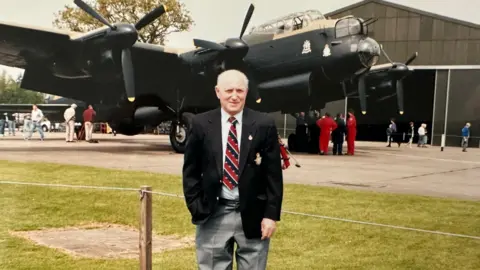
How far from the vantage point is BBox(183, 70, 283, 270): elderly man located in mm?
2787

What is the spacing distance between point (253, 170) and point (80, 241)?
3.27 m

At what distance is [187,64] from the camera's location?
12102 millimetres

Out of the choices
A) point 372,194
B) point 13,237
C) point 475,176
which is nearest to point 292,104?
point 372,194

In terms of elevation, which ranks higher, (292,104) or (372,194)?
(292,104)

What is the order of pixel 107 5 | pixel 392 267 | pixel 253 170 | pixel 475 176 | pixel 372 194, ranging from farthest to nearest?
pixel 475 176 < pixel 107 5 < pixel 372 194 < pixel 392 267 < pixel 253 170

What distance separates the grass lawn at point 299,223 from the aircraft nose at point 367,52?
4.64 meters

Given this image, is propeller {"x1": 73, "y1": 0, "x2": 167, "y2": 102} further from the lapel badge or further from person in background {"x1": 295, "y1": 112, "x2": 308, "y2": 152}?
the lapel badge

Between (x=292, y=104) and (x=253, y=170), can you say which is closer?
(x=253, y=170)

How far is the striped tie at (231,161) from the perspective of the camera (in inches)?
111

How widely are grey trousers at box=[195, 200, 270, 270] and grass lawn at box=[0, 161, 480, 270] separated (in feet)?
5.92

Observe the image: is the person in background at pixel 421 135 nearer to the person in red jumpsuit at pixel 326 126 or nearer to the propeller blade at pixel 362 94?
the propeller blade at pixel 362 94

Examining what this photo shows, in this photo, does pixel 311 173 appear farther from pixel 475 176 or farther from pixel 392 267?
pixel 392 267

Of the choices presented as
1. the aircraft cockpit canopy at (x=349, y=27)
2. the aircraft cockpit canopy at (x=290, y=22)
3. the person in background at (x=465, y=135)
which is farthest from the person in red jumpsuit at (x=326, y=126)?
the person in background at (x=465, y=135)

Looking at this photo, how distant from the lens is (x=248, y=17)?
718cm
